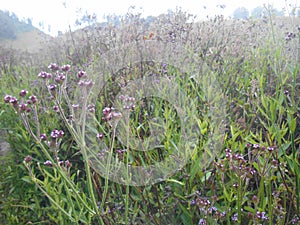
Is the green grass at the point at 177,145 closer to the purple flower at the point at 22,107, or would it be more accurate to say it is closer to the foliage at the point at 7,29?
the purple flower at the point at 22,107

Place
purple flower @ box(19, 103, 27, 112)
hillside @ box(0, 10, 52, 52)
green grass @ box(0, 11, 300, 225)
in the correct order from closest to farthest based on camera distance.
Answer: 1. purple flower @ box(19, 103, 27, 112)
2. green grass @ box(0, 11, 300, 225)
3. hillside @ box(0, 10, 52, 52)

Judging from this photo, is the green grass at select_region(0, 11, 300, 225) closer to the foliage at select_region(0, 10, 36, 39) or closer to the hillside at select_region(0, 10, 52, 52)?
the hillside at select_region(0, 10, 52, 52)

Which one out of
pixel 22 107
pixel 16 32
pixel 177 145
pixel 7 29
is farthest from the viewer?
pixel 16 32

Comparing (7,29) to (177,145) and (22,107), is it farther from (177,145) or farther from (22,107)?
(22,107)

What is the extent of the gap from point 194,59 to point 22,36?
34.7m

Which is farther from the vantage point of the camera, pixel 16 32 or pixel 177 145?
pixel 16 32

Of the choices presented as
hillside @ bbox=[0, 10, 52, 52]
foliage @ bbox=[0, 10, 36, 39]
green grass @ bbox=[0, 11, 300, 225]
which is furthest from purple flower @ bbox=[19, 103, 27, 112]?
foliage @ bbox=[0, 10, 36, 39]

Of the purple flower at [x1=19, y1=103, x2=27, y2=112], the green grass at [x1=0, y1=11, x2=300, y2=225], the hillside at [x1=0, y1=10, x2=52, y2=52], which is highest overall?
the hillside at [x1=0, y1=10, x2=52, y2=52]

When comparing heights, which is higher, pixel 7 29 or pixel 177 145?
pixel 7 29

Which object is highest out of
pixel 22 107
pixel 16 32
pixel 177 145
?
pixel 16 32

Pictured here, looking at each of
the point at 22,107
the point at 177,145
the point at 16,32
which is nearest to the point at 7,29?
the point at 16,32

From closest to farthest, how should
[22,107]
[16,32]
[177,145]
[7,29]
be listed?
[22,107] → [177,145] → [7,29] → [16,32]

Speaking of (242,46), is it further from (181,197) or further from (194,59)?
(181,197)

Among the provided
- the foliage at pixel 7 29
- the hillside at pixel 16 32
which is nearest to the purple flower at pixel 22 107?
the hillside at pixel 16 32
